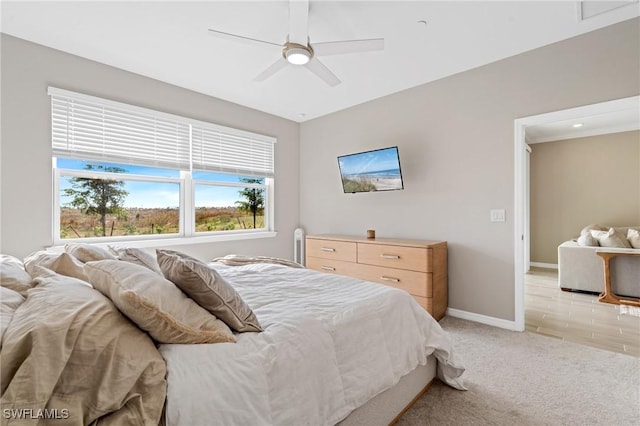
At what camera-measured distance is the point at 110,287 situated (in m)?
1.08

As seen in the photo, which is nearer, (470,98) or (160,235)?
(470,98)

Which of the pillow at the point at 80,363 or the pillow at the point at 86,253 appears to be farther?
the pillow at the point at 86,253

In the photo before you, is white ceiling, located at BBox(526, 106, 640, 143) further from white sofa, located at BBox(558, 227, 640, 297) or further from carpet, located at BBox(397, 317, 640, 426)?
carpet, located at BBox(397, 317, 640, 426)

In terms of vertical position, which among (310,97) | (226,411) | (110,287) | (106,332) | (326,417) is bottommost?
(326,417)

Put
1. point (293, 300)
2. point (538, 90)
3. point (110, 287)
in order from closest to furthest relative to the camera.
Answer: point (110, 287), point (293, 300), point (538, 90)

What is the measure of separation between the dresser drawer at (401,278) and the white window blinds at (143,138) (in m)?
2.10

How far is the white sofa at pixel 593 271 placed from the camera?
3770mm

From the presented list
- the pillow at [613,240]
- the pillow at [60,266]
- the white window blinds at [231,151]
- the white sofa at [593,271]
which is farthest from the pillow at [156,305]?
the pillow at [613,240]

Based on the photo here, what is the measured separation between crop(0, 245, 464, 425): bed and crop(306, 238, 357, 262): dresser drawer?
177 cm

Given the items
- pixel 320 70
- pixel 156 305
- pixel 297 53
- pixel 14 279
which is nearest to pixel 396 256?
pixel 320 70

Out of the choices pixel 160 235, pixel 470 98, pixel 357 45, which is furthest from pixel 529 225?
pixel 160 235

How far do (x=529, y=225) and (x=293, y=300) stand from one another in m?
6.14

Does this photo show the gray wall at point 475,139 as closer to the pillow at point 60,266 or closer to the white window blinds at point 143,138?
the white window blinds at point 143,138

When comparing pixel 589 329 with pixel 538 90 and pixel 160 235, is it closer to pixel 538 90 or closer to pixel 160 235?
pixel 538 90
